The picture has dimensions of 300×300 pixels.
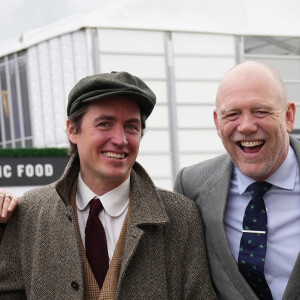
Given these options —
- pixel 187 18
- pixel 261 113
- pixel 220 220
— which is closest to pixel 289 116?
pixel 261 113

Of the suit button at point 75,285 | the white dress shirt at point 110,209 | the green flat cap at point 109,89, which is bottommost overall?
the suit button at point 75,285

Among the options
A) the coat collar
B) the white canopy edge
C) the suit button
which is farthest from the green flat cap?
the white canopy edge

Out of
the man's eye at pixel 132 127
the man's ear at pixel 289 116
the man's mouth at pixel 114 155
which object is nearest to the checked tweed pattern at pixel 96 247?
the man's mouth at pixel 114 155

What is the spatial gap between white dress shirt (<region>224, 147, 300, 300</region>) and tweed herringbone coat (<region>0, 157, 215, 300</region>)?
144 mm

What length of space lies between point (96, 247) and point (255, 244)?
557 millimetres

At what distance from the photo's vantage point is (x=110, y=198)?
2.02 metres

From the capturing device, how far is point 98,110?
77.6 inches

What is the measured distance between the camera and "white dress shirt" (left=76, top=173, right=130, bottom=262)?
1.99 m

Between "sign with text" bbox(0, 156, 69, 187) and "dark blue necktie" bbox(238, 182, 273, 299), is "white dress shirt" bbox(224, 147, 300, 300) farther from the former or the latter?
"sign with text" bbox(0, 156, 69, 187)

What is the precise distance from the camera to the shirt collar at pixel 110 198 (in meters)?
2.02

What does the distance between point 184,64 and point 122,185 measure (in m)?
5.84

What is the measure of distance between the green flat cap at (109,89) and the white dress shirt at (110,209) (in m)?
0.31

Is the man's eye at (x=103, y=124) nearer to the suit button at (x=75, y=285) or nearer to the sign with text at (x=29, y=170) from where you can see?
the suit button at (x=75, y=285)

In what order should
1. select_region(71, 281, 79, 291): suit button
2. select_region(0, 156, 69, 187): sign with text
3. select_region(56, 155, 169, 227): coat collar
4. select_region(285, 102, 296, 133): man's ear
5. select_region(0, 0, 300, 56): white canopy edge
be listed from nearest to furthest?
select_region(71, 281, 79, 291): suit button → select_region(56, 155, 169, 227): coat collar → select_region(285, 102, 296, 133): man's ear → select_region(0, 156, 69, 187): sign with text → select_region(0, 0, 300, 56): white canopy edge
